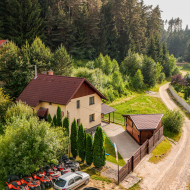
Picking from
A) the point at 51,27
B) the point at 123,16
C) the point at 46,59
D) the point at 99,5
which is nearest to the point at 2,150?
the point at 46,59

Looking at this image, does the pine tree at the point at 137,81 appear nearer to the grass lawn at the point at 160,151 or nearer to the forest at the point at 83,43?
the forest at the point at 83,43

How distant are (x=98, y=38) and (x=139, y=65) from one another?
17.1 meters

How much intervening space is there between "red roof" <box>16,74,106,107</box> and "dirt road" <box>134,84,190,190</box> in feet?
37.8

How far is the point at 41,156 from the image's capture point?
1622 centimetres

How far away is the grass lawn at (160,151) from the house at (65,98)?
937cm

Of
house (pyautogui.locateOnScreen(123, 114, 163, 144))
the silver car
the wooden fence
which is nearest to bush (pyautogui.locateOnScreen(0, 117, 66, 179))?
A: the silver car

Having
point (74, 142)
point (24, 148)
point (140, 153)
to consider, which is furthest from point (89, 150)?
point (24, 148)

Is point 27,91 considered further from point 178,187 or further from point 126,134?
point 178,187

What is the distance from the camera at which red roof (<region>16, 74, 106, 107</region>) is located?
82.3ft

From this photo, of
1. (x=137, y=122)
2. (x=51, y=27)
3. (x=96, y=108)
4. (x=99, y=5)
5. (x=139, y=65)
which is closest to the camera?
(x=137, y=122)

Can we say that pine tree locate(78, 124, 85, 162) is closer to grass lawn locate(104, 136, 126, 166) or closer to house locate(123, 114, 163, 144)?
grass lawn locate(104, 136, 126, 166)

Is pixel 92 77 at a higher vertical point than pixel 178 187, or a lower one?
higher

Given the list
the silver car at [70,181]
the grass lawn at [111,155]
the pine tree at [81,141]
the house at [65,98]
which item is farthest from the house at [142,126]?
the silver car at [70,181]

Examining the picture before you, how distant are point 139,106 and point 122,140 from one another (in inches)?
770
